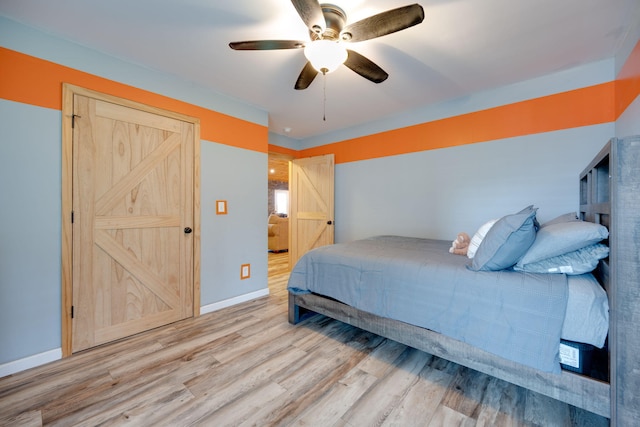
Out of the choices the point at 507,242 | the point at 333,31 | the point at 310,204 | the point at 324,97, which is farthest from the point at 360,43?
the point at 310,204

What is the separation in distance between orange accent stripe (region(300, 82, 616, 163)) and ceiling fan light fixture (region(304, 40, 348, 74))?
2.02m

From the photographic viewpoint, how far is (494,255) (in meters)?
1.50

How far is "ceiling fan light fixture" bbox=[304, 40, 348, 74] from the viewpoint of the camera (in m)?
1.61

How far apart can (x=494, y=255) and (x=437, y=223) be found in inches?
69.9

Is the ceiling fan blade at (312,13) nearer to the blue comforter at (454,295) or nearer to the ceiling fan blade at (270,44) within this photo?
the ceiling fan blade at (270,44)

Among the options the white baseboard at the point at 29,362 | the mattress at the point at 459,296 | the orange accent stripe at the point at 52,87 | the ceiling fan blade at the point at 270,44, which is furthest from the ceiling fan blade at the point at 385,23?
the white baseboard at the point at 29,362

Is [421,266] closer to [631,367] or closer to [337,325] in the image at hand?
[631,367]

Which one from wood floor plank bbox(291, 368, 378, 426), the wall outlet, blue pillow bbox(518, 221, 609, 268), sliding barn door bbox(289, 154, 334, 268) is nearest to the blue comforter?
blue pillow bbox(518, 221, 609, 268)

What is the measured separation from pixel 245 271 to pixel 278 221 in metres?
3.64

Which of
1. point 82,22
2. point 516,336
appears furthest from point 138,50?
point 516,336

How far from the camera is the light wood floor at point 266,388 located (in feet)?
4.52

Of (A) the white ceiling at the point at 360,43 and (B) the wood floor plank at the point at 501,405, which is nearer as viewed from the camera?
(B) the wood floor plank at the point at 501,405

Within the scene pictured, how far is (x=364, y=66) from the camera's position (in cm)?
188

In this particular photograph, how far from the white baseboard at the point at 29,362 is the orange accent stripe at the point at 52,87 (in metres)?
1.87
